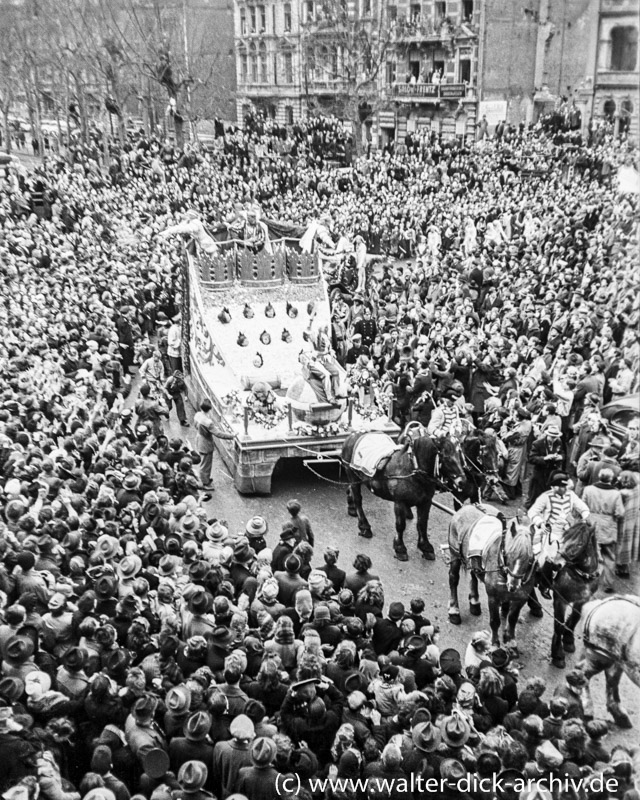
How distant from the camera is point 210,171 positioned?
36.5 metres

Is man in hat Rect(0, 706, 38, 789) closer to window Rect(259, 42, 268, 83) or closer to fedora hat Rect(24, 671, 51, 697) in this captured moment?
fedora hat Rect(24, 671, 51, 697)

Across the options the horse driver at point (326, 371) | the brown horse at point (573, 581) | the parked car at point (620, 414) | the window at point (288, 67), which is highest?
the window at point (288, 67)

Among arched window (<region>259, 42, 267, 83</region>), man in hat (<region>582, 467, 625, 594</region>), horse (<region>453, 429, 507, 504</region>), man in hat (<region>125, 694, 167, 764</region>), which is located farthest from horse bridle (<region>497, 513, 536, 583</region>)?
arched window (<region>259, 42, 267, 83</region>)

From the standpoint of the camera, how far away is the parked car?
1168 centimetres

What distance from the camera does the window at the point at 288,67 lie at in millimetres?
60800

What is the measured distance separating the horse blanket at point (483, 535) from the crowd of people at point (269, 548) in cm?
50

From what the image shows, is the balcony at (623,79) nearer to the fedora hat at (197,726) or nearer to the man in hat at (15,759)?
the fedora hat at (197,726)

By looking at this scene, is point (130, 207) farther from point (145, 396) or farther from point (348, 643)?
point (348, 643)

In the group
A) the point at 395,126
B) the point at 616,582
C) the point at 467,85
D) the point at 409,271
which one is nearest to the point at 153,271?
the point at 409,271

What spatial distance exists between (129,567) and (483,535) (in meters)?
3.39

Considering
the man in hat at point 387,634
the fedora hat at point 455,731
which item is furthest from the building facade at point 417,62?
the fedora hat at point 455,731

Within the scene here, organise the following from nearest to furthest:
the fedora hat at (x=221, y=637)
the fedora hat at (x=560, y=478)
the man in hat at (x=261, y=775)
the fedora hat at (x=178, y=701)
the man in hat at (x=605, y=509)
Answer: the man in hat at (x=261, y=775)
the fedora hat at (x=178, y=701)
the fedora hat at (x=221, y=637)
the fedora hat at (x=560, y=478)
the man in hat at (x=605, y=509)

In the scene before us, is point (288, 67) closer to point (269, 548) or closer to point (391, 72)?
point (391, 72)

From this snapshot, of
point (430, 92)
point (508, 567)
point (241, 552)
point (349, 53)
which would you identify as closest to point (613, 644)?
point (508, 567)
